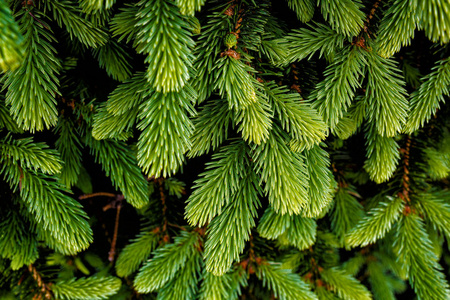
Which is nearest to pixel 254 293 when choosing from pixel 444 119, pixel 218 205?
pixel 218 205

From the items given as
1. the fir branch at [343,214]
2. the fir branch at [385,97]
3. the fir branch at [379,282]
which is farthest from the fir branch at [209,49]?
the fir branch at [379,282]

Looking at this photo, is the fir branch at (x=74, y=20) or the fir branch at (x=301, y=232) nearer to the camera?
the fir branch at (x=74, y=20)

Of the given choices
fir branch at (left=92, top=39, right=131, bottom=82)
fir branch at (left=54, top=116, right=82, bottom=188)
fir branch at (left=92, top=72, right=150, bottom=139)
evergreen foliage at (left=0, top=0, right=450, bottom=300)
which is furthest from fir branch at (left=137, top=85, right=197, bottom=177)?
fir branch at (left=54, top=116, right=82, bottom=188)

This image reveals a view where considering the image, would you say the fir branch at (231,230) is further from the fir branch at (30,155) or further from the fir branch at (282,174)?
the fir branch at (30,155)

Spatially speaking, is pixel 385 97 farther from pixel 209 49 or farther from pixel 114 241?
pixel 114 241

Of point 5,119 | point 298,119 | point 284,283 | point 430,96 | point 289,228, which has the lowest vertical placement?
point 284,283

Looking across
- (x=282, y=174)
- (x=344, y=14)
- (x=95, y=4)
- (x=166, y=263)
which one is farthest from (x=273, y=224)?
(x=95, y=4)

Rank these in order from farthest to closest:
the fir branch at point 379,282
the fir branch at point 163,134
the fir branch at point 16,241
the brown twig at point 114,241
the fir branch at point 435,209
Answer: the fir branch at point 379,282
the brown twig at point 114,241
the fir branch at point 435,209
the fir branch at point 16,241
the fir branch at point 163,134
